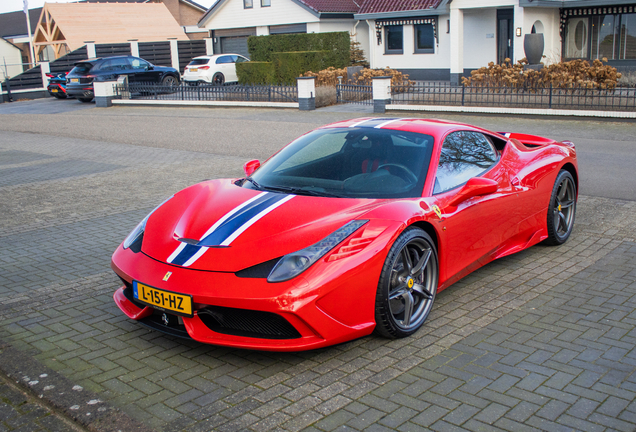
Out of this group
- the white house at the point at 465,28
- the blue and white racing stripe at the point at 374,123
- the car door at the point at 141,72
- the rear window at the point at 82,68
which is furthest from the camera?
the car door at the point at 141,72

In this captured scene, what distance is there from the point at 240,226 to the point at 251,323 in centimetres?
70

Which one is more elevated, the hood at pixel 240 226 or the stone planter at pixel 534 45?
the stone planter at pixel 534 45

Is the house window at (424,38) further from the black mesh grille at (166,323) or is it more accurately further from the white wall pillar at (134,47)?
the black mesh grille at (166,323)

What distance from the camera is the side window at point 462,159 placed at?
479 cm

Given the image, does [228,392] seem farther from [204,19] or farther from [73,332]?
[204,19]

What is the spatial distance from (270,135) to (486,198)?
36.9ft

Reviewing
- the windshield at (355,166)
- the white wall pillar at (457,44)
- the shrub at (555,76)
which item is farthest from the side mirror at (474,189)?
the white wall pillar at (457,44)

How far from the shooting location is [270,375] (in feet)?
12.4

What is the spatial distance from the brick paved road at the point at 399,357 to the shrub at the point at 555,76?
1175 cm

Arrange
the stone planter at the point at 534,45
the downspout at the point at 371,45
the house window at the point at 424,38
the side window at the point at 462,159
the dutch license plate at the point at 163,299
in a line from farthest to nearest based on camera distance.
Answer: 1. the downspout at the point at 371,45
2. the house window at the point at 424,38
3. the stone planter at the point at 534,45
4. the side window at the point at 462,159
5. the dutch license plate at the point at 163,299

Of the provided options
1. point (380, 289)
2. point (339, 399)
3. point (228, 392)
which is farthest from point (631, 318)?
point (228, 392)

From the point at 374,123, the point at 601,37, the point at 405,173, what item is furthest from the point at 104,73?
the point at 405,173

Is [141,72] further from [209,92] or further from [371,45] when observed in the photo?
[371,45]

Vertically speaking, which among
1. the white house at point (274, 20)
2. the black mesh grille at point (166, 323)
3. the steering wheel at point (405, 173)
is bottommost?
the black mesh grille at point (166, 323)
